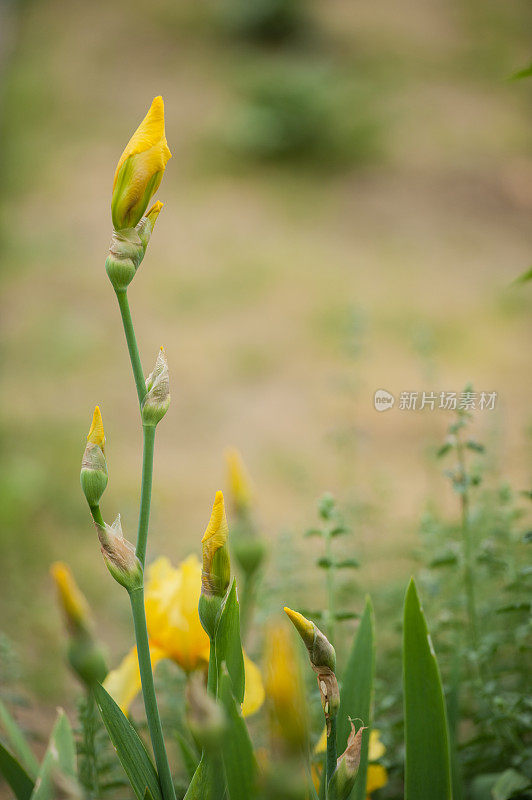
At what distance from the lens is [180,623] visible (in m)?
0.46

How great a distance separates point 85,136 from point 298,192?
1.19 meters

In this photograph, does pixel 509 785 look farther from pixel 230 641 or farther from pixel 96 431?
pixel 96 431

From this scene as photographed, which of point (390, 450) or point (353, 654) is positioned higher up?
point (390, 450)

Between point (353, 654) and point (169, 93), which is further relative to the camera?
point (169, 93)

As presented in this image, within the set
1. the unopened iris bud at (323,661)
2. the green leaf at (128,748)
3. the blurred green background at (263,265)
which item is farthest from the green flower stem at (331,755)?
the blurred green background at (263,265)

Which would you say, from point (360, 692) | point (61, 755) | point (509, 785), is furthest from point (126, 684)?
point (509, 785)

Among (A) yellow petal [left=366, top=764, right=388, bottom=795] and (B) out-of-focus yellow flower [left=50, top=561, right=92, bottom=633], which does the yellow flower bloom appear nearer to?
(B) out-of-focus yellow flower [left=50, top=561, right=92, bottom=633]

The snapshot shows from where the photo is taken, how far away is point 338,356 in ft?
7.54

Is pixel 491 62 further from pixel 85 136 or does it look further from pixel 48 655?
pixel 48 655

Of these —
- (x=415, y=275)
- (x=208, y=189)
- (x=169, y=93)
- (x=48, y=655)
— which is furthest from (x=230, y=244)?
(x=48, y=655)

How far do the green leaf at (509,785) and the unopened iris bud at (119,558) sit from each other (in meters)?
0.29

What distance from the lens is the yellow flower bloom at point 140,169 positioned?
374 mm

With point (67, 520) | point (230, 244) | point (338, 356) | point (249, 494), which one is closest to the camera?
point (249, 494)

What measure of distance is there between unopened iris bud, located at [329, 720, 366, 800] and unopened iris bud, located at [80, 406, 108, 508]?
0.18m
